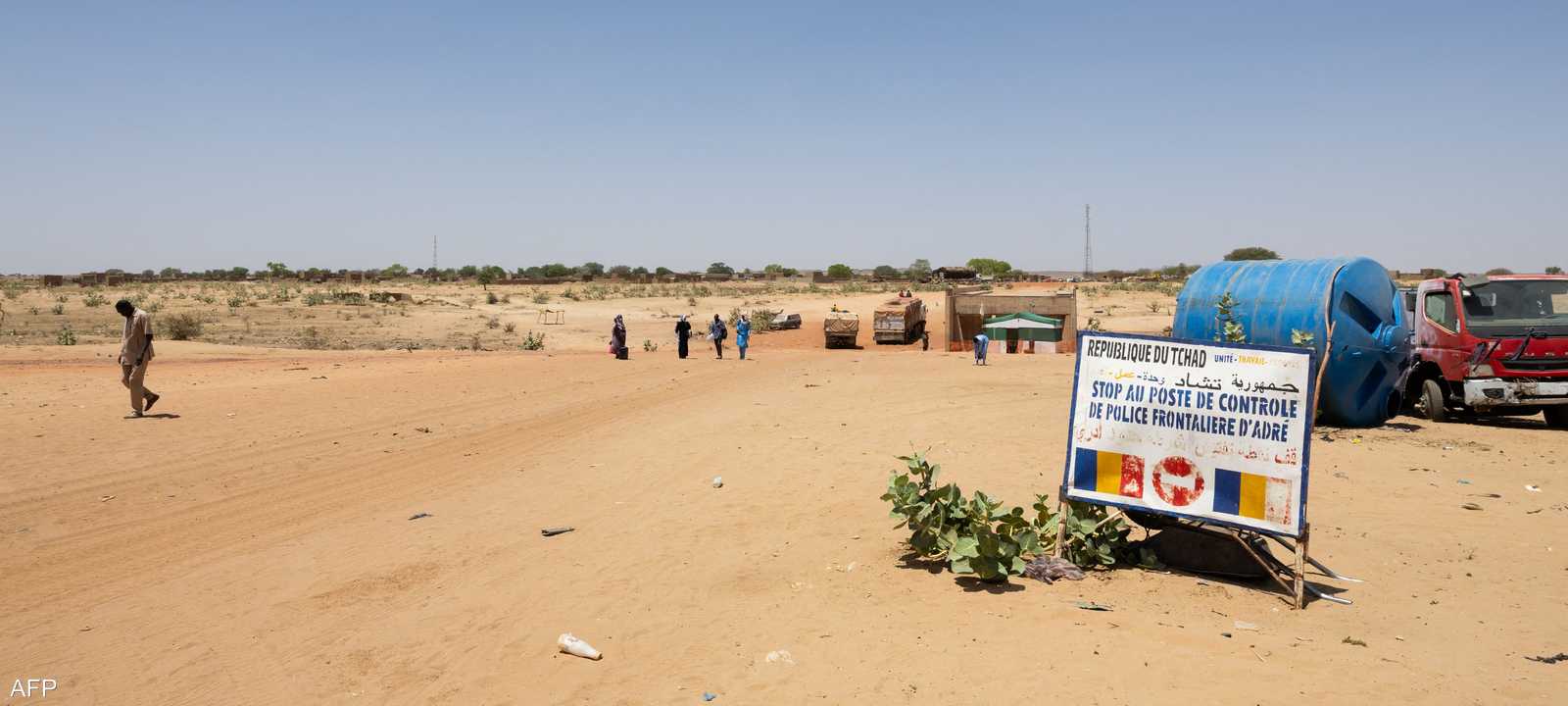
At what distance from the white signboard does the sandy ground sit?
0.60 metres

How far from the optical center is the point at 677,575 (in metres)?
7.23

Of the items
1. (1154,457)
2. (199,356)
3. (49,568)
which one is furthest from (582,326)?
(1154,457)

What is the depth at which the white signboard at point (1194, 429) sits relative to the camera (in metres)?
6.13

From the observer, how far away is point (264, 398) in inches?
666

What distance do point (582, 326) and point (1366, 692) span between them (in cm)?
4118

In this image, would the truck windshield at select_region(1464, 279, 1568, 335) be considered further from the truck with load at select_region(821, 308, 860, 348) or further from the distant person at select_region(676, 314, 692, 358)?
the truck with load at select_region(821, 308, 860, 348)

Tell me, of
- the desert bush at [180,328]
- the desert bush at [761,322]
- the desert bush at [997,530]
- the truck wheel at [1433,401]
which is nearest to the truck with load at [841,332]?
the desert bush at [761,322]

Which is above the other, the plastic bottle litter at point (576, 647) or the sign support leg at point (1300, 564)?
the sign support leg at point (1300, 564)

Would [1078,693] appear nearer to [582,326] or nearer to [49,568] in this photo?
[49,568]

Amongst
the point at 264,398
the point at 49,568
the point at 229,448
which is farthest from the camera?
the point at 264,398

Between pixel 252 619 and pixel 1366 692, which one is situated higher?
pixel 1366 692

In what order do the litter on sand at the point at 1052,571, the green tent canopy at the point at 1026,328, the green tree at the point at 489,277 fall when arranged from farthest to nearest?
the green tree at the point at 489,277
the green tent canopy at the point at 1026,328
the litter on sand at the point at 1052,571

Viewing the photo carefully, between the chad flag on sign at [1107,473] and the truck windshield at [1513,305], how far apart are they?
9.93m

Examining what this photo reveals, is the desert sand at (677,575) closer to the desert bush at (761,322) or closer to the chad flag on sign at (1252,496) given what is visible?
the chad flag on sign at (1252,496)
